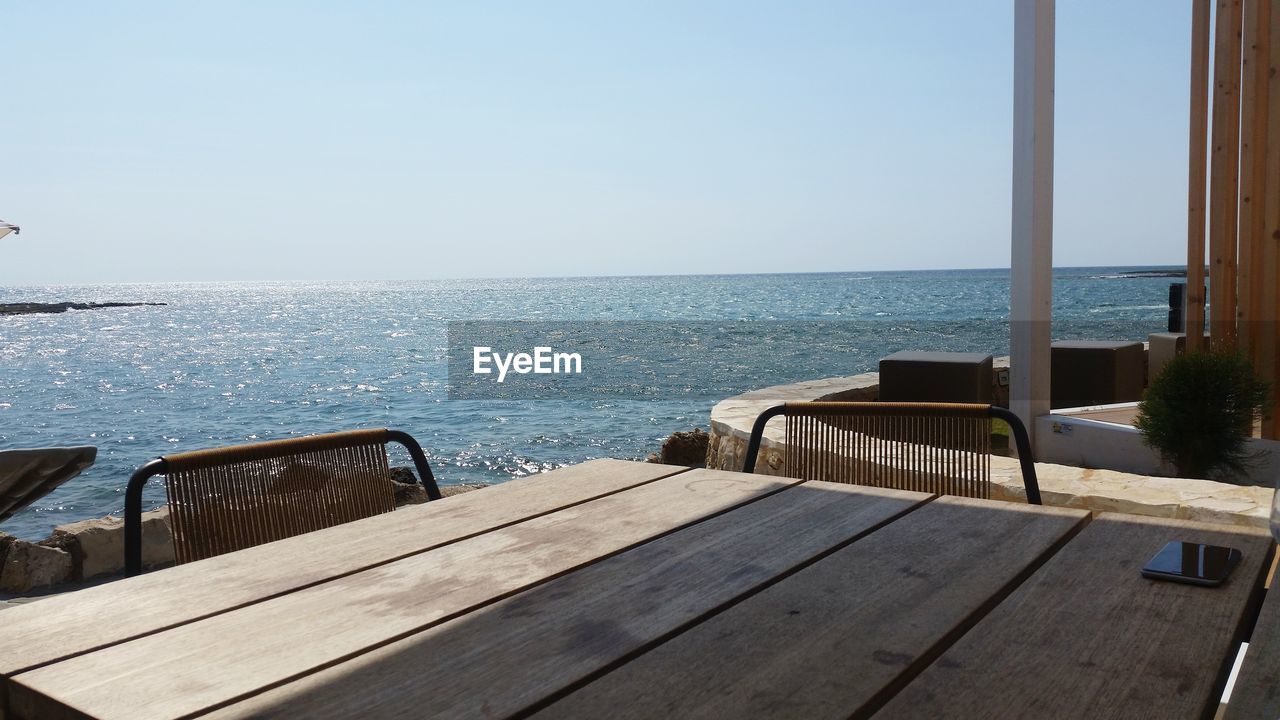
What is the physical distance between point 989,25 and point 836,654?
39.1 m

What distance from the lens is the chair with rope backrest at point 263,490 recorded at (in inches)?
55.4

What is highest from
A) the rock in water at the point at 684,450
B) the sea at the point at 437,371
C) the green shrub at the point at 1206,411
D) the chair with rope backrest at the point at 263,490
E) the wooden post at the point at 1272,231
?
the wooden post at the point at 1272,231

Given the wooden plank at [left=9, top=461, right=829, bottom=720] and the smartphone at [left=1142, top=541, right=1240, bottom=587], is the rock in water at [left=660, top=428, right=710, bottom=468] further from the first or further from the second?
the smartphone at [left=1142, top=541, right=1240, bottom=587]

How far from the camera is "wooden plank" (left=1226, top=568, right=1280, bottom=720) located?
630 millimetres

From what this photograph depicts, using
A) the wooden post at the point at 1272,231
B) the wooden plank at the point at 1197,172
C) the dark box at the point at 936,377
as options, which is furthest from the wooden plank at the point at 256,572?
the dark box at the point at 936,377

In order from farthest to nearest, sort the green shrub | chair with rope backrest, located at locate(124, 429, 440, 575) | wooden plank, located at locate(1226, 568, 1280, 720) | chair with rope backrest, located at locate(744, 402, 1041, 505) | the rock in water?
the rock in water
the green shrub
chair with rope backrest, located at locate(744, 402, 1041, 505)
chair with rope backrest, located at locate(124, 429, 440, 575)
wooden plank, located at locate(1226, 568, 1280, 720)

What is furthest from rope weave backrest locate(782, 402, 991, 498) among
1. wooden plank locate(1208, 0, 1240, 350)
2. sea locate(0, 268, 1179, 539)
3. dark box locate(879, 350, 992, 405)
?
sea locate(0, 268, 1179, 539)

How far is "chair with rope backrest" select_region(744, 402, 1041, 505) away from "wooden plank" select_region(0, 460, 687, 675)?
1.37ft

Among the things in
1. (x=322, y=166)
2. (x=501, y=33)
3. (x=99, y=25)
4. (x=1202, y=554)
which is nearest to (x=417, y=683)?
(x=1202, y=554)

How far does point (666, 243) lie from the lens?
57.6m

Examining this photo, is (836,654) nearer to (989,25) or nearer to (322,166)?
(989,25)

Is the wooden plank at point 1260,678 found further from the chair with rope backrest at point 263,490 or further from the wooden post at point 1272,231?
the wooden post at point 1272,231

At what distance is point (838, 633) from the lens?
32.3 inches

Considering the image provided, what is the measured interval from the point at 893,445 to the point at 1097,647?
1042 mm
